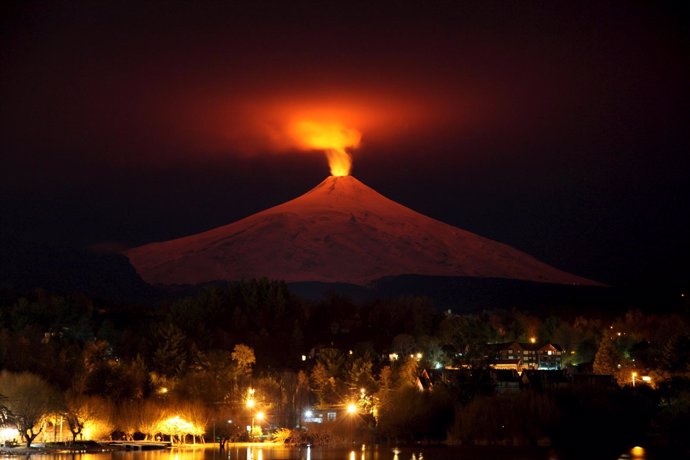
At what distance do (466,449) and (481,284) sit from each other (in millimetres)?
82391

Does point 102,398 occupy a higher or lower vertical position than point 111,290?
lower

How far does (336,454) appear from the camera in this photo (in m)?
44.2

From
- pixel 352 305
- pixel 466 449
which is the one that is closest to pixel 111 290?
pixel 352 305

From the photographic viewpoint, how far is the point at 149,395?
175 ft

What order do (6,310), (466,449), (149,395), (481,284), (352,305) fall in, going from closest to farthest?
1. (466,449)
2. (149,395)
3. (6,310)
4. (352,305)
5. (481,284)

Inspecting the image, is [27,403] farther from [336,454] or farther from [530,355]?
[530,355]

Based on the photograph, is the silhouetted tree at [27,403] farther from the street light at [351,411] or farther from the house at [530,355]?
the house at [530,355]

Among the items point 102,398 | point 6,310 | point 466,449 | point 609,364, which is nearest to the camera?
point 466,449

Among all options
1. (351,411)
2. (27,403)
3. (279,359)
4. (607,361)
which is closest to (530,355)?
(607,361)

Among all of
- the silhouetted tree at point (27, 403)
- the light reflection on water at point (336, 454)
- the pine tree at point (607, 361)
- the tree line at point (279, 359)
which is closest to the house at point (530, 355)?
the tree line at point (279, 359)

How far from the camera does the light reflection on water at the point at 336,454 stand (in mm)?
41844

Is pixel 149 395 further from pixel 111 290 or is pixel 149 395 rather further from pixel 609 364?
pixel 111 290

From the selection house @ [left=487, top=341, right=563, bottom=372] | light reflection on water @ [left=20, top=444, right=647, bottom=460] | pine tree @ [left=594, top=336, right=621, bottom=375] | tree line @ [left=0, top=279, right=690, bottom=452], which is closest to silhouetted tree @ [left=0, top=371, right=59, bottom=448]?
tree line @ [left=0, top=279, right=690, bottom=452]

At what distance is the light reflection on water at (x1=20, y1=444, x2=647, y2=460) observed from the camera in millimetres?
41844
